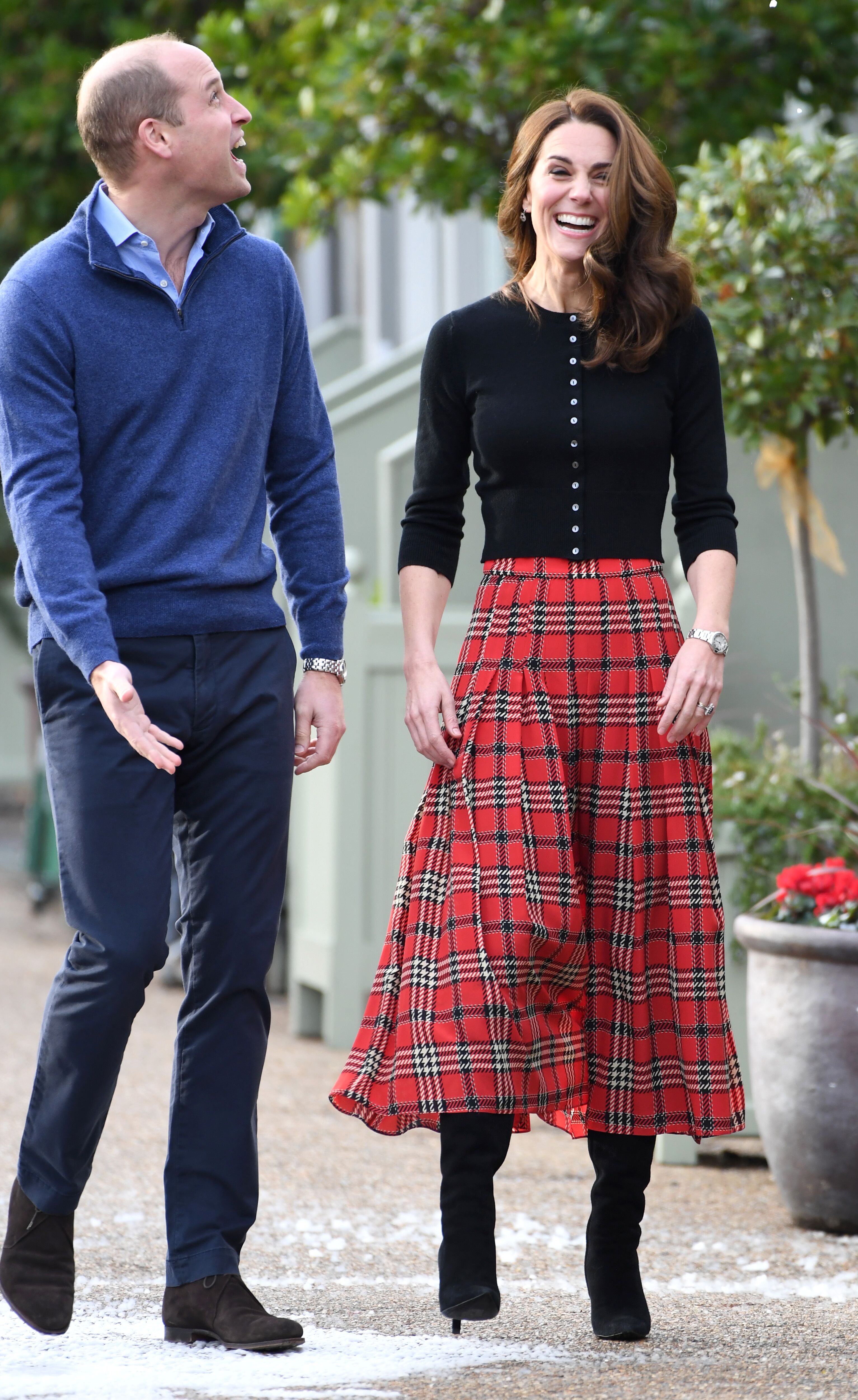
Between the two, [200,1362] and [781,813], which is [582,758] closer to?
[200,1362]

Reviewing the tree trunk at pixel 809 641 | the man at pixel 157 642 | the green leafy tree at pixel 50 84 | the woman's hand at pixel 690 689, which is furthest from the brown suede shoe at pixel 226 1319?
the green leafy tree at pixel 50 84

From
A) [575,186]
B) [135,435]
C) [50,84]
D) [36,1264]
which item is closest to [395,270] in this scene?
[50,84]

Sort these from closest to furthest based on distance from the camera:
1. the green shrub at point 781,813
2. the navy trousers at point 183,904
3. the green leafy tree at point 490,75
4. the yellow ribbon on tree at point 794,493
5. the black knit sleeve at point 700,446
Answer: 1. the navy trousers at point 183,904
2. the black knit sleeve at point 700,446
3. the green shrub at point 781,813
4. the yellow ribbon on tree at point 794,493
5. the green leafy tree at point 490,75

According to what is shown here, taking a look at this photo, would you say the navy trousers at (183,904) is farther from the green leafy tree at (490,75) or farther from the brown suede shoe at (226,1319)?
the green leafy tree at (490,75)

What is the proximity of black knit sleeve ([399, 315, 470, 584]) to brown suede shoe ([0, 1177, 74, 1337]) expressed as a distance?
1141 mm

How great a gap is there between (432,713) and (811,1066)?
1.44 metres

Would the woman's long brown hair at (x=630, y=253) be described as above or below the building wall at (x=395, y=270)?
below

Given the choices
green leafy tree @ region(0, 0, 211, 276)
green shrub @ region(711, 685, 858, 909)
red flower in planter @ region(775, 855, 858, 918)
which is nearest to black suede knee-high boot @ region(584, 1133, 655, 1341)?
red flower in planter @ region(775, 855, 858, 918)

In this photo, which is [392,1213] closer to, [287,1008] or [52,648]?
[52,648]

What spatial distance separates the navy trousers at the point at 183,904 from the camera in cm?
270

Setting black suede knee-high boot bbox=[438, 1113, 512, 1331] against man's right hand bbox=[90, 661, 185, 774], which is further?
black suede knee-high boot bbox=[438, 1113, 512, 1331]

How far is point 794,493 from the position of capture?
179 inches

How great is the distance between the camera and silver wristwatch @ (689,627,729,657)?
280 cm

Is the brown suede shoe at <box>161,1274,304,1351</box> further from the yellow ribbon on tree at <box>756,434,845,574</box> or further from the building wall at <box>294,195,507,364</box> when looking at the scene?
the building wall at <box>294,195,507,364</box>
